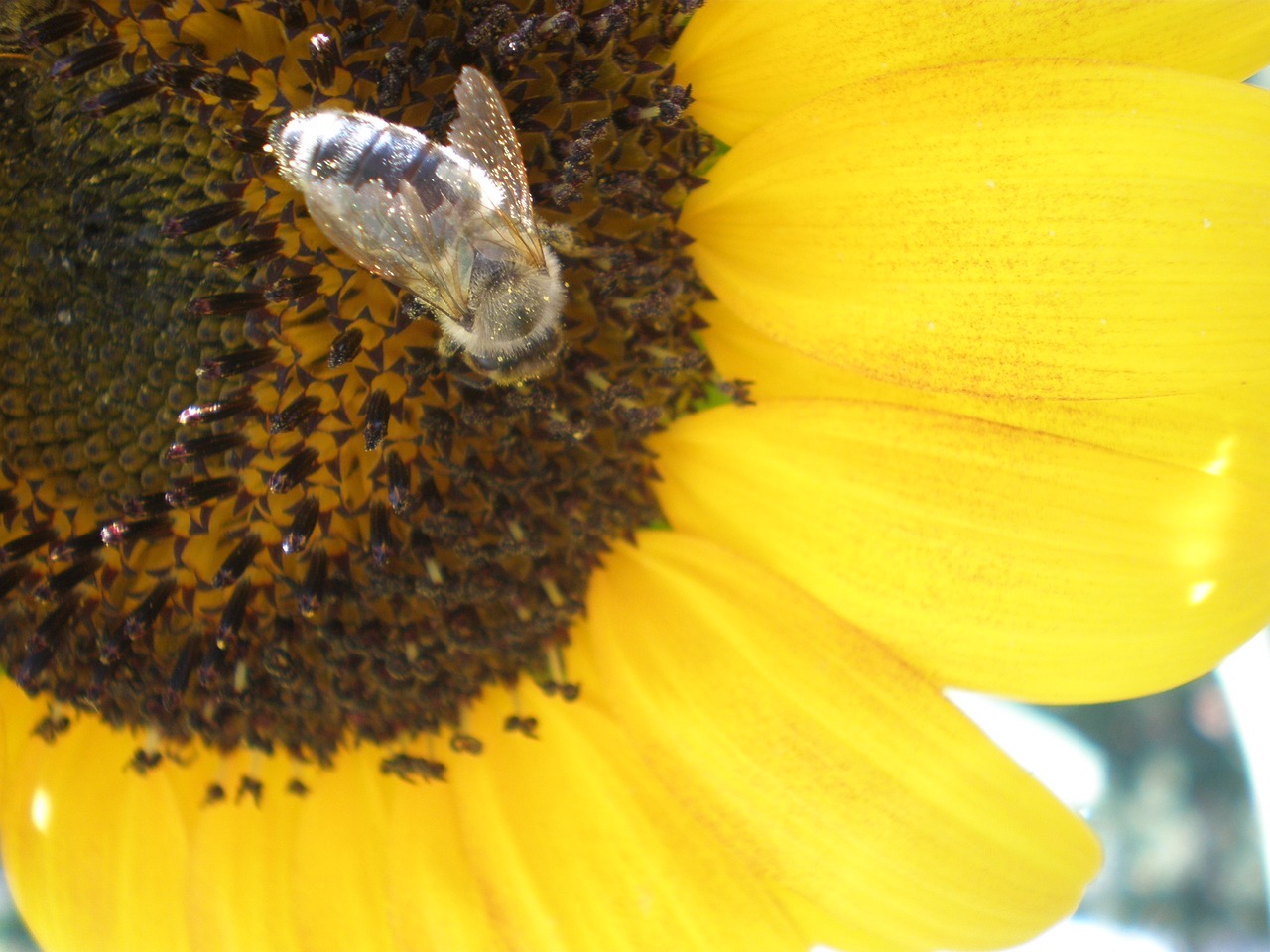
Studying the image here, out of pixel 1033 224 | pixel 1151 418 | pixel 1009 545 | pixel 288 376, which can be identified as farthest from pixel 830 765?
pixel 288 376

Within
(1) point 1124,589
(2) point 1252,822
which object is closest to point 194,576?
(1) point 1124,589

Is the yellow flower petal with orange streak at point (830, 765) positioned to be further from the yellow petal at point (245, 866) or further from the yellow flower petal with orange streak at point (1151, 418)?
the yellow petal at point (245, 866)

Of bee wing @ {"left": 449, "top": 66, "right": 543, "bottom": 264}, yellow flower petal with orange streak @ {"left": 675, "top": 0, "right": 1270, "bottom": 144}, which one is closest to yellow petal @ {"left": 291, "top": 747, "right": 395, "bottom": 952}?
bee wing @ {"left": 449, "top": 66, "right": 543, "bottom": 264}

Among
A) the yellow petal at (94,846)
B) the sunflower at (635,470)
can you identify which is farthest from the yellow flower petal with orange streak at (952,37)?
the yellow petal at (94,846)

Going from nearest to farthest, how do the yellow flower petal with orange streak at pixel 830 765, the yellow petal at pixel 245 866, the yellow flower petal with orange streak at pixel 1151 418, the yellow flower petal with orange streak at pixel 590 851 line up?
1. the yellow flower petal with orange streak at pixel 1151 418
2. the yellow flower petal with orange streak at pixel 830 765
3. the yellow flower petal with orange streak at pixel 590 851
4. the yellow petal at pixel 245 866

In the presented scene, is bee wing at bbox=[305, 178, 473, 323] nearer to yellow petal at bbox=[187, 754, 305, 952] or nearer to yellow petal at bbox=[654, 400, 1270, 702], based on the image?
yellow petal at bbox=[654, 400, 1270, 702]

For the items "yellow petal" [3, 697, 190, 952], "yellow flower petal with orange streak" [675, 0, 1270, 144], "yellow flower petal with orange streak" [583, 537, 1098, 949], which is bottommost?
"yellow petal" [3, 697, 190, 952]

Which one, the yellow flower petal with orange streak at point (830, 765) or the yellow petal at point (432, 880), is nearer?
the yellow flower petal with orange streak at point (830, 765)

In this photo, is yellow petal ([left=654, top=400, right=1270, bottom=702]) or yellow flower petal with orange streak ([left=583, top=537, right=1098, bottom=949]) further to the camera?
yellow flower petal with orange streak ([left=583, top=537, right=1098, bottom=949])

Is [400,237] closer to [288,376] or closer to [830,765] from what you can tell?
[288,376]
